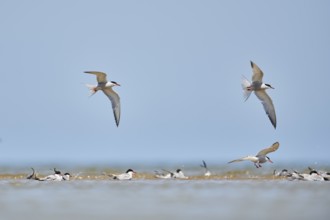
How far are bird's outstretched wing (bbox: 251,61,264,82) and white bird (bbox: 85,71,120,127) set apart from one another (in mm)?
3957

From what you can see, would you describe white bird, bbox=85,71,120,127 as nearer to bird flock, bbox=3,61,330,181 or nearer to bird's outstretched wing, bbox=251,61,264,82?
bird flock, bbox=3,61,330,181

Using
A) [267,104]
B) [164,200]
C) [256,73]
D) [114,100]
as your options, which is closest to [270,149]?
[267,104]

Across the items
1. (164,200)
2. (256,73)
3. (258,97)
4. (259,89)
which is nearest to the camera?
(164,200)

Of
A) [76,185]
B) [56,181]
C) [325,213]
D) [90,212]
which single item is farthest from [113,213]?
[56,181]

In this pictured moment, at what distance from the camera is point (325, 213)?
17469 mm

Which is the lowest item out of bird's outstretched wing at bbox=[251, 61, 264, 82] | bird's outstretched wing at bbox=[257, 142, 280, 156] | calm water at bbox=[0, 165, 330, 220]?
calm water at bbox=[0, 165, 330, 220]

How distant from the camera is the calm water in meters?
17.3

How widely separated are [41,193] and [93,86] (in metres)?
6.99

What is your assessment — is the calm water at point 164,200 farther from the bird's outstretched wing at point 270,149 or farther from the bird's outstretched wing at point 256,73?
the bird's outstretched wing at point 256,73

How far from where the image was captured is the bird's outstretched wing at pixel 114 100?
2903 cm

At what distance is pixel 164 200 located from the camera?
20344 mm

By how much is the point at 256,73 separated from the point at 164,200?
26.7 feet

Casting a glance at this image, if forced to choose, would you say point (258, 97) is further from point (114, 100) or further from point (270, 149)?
point (114, 100)

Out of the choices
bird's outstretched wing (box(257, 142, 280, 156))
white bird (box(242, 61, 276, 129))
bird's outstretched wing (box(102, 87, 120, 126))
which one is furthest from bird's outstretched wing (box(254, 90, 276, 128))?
bird's outstretched wing (box(102, 87, 120, 126))
